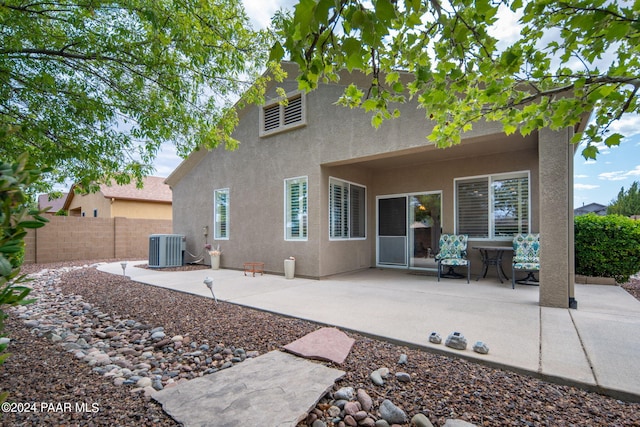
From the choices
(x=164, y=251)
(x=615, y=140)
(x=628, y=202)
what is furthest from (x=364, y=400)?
(x=628, y=202)

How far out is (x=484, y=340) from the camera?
310 cm

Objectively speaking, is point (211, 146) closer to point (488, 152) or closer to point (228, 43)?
point (228, 43)

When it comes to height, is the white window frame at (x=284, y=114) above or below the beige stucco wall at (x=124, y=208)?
above

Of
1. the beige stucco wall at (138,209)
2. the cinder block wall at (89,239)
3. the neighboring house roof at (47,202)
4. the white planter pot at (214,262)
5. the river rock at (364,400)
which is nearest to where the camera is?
the river rock at (364,400)

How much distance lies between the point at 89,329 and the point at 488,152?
305 inches

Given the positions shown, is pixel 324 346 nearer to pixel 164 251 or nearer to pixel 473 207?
pixel 473 207

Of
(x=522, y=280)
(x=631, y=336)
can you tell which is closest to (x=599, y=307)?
(x=631, y=336)

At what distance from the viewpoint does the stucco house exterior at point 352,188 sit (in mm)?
6457

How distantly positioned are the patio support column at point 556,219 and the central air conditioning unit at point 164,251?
929 centimetres

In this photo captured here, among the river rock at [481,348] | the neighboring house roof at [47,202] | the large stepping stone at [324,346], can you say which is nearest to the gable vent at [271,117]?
the neighboring house roof at [47,202]

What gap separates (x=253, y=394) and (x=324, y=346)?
0.95 metres

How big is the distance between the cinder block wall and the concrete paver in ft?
24.5

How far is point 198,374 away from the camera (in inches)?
104

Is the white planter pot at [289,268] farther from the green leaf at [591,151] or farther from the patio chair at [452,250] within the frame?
the green leaf at [591,151]
